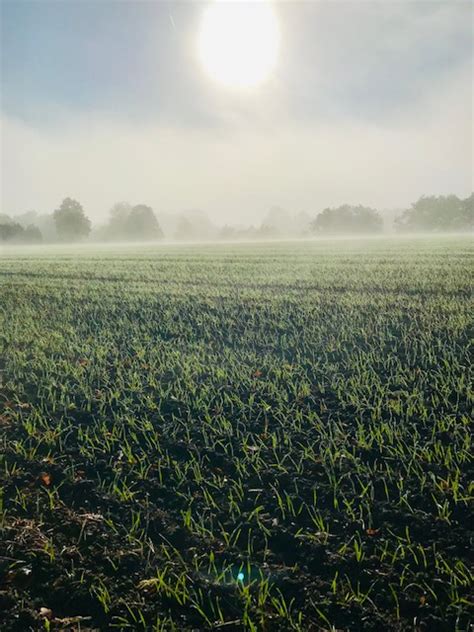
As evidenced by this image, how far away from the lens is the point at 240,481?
4.09 meters

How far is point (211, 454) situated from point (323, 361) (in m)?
3.06

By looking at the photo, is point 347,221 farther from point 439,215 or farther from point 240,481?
point 240,481

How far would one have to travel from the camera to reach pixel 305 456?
4504 mm

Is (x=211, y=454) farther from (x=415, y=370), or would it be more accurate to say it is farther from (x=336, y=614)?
(x=415, y=370)

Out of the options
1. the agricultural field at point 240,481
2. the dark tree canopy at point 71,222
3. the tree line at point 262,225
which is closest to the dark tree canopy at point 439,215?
the tree line at point 262,225

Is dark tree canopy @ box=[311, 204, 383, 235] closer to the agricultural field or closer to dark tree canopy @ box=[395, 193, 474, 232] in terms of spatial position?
dark tree canopy @ box=[395, 193, 474, 232]

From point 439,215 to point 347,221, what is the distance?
79.7 ft

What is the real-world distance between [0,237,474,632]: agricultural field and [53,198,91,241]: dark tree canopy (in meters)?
103

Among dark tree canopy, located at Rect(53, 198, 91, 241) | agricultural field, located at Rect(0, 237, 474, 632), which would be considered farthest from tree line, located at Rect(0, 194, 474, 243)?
agricultural field, located at Rect(0, 237, 474, 632)

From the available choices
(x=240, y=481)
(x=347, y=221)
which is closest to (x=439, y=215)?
(x=347, y=221)

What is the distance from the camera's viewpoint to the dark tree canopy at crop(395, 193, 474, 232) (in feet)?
357

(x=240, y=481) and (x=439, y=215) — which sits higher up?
(x=439, y=215)

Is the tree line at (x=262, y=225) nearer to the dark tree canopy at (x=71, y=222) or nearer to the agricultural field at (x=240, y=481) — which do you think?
the dark tree canopy at (x=71, y=222)

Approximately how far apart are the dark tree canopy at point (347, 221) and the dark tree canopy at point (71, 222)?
59.2 m
